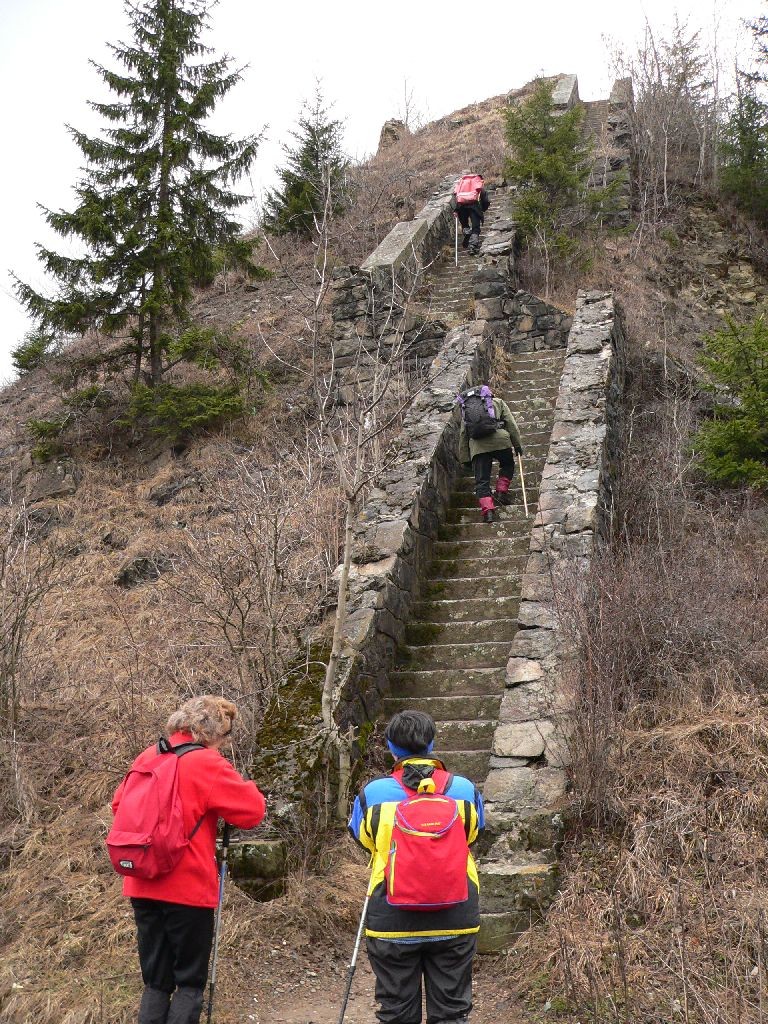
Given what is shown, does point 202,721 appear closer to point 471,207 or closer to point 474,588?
point 474,588

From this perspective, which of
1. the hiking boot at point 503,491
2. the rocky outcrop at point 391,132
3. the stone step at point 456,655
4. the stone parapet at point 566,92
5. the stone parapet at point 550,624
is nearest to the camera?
the stone parapet at point 550,624

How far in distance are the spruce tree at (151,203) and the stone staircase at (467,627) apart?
6.56 m

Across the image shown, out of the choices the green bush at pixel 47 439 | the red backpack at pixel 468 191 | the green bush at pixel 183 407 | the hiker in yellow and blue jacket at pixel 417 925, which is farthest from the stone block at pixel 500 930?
the red backpack at pixel 468 191

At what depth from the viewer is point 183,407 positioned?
13750 millimetres

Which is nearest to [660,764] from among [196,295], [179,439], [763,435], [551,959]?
[551,959]

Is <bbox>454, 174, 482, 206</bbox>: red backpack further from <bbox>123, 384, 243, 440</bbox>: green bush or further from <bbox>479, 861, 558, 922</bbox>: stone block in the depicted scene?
<bbox>479, 861, 558, 922</bbox>: stone block

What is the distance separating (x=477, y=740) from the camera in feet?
21.9

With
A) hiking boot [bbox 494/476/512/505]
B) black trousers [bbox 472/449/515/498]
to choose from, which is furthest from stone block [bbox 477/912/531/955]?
hiking boot [bbox 494/476/512/505]

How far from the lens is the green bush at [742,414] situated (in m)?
9.02

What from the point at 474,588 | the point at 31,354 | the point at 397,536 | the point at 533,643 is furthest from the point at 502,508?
the point at 31,354

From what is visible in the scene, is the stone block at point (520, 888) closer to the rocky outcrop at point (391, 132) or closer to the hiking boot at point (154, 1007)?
the hiking boot at point (154, 1007)

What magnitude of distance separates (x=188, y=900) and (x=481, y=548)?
5634 mm

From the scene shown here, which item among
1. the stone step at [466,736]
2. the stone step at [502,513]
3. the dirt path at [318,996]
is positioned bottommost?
the dirt path at [318,996]

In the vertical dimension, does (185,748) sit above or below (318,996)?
above
